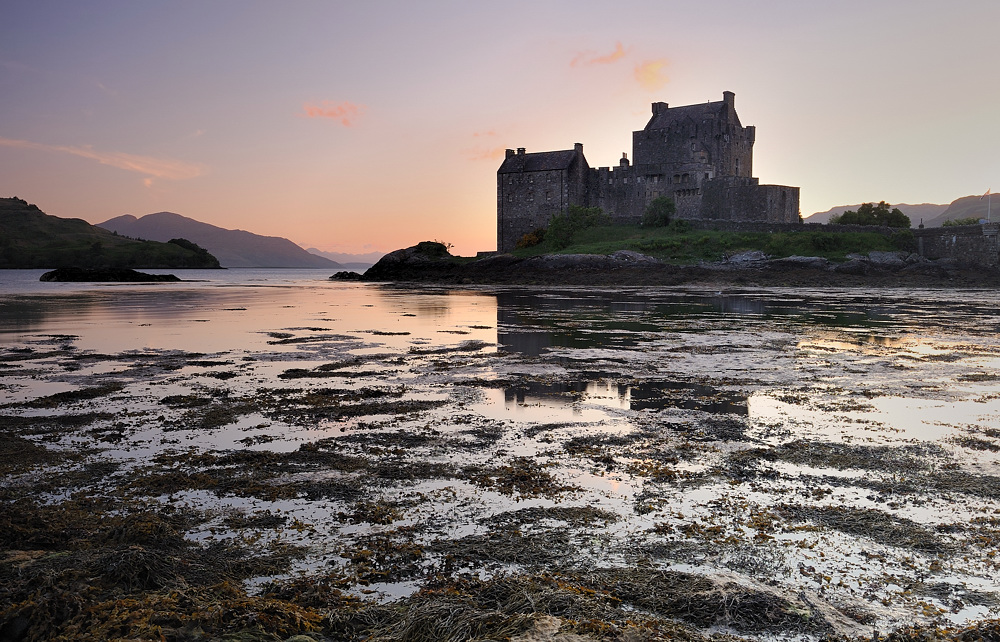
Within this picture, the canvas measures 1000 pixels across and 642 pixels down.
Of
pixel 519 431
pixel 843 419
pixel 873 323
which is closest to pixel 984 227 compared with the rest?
pixel 873 323

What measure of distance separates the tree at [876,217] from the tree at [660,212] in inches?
633

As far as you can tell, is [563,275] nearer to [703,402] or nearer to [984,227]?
[984,227]

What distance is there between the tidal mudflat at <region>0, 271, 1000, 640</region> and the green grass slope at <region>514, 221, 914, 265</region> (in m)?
47.4

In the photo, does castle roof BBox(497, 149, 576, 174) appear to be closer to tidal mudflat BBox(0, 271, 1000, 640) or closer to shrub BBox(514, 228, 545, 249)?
shrub BBox(514, 228, 545, 249)

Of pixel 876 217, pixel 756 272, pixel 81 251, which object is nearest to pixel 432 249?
pixel 756 272

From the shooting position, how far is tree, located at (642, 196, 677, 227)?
230 feet

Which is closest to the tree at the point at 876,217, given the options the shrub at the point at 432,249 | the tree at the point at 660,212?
the tree at the point at 660,212

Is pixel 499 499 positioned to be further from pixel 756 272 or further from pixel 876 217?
pixel 876 217

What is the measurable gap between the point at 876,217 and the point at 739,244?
18.5m

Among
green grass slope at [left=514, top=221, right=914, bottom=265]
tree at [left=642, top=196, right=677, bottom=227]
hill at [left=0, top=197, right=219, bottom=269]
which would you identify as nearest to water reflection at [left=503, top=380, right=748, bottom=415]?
green grass slope at [left=514, top=221, right=914, bottom=265]

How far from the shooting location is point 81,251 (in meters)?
170

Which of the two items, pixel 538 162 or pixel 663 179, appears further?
pixel 538 162

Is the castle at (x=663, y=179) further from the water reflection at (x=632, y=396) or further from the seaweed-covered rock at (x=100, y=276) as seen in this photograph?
the water reflection at (x=632, y=396)

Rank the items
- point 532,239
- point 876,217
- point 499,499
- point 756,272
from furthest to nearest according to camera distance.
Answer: point 532,239
point 876,217
point 756,272
point 499,499
